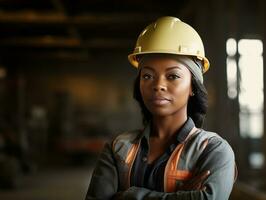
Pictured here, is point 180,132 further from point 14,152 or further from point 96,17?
point 96,17

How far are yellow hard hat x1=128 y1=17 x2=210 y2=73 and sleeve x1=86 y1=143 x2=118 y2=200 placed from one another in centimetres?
34

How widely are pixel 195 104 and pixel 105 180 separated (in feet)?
1.22

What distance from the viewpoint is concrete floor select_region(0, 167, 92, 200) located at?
6.96 m

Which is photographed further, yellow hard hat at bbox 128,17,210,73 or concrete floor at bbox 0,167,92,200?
concrete floor at bbox 0,167,92,200

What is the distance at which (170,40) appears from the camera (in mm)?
1573

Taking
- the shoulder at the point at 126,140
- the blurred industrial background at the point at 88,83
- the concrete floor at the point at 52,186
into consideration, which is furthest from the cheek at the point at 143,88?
the concrete floor at the point at 52,186

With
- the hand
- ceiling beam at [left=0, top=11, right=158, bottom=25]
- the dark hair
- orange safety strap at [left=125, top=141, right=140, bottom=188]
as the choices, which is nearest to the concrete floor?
ceiling beam at [left=0, top=11, right=158, bottom=25]

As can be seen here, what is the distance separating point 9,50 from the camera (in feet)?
50.0

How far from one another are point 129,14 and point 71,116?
5.72 m

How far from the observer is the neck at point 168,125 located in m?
1.58

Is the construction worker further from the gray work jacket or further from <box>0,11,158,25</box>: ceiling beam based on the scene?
<box>0,11,158,25</box>: ceiling beam

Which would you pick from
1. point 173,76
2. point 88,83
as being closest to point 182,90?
point 173,76

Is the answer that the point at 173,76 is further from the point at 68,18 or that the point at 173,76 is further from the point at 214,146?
the point at 68,18

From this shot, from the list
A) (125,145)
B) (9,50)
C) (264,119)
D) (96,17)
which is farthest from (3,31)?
(125,145)
